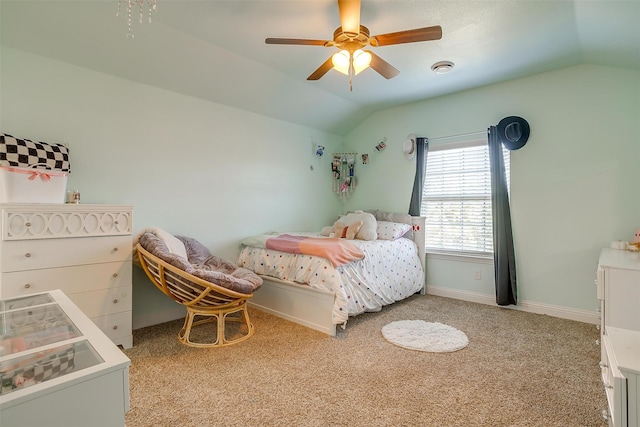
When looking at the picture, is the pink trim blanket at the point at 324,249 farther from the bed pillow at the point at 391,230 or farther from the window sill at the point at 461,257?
the window sill at the point at 461,257

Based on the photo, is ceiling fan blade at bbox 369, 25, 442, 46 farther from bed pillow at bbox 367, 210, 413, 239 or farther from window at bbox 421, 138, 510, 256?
bed pillow at bbox 367, 210, 413, 239

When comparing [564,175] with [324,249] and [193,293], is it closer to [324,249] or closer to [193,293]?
[324,249]

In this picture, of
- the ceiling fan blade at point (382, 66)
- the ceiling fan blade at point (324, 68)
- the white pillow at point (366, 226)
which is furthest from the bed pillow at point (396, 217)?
the ceiling fan blade at point (324, 68)

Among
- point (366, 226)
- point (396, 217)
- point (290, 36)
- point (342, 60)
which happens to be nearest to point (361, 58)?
point (342, 60)

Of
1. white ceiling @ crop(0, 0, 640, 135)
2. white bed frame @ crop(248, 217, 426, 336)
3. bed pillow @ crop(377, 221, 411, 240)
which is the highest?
white ceiling @ crop(0, 0, 640, 135)

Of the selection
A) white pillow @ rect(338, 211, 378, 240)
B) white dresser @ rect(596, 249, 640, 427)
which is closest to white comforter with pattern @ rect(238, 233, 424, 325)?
white pillow @ rect(338, 211, 378, 240)

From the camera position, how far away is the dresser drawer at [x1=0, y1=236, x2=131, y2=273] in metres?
2.04

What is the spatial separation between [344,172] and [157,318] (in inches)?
126

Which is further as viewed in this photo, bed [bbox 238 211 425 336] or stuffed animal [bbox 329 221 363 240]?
stuffed animal [bbox 329 221 363 240]

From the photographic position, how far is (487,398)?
5.88 ft

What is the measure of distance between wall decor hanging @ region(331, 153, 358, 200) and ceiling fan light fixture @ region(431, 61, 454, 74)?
1909mm

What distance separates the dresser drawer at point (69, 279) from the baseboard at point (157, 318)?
64 cm

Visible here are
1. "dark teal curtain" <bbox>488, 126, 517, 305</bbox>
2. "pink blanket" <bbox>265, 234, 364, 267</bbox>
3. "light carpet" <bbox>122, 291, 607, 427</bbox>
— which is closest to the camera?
"light carpet" <bbox>122, 291, 607, 427</bbox>

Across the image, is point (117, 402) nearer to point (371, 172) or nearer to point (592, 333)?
point (592, 333)
